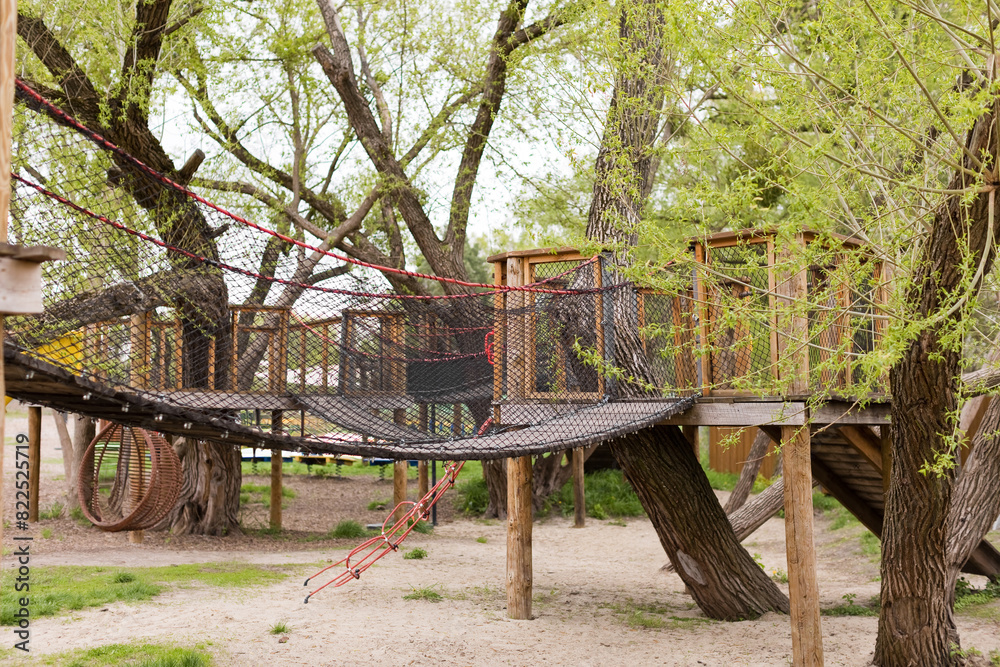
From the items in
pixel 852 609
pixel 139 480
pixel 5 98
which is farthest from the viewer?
pixel 139 480

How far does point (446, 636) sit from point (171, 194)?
3809mm

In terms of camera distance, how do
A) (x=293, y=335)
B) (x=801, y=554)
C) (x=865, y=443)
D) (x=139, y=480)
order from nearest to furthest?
(x=801, y=554) → (x=865, y=443) → (x=293, y=335) → (x=139, y=480)

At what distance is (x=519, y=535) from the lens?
5.62 m

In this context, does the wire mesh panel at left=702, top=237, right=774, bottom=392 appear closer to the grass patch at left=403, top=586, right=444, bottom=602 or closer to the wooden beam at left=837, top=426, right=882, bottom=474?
the wooden beam at left=837, top=426, right=882, bottom=474

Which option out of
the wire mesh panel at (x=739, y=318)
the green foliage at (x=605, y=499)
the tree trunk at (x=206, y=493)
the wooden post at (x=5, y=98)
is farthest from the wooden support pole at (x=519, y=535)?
the green foliage at (x=605, y=499)

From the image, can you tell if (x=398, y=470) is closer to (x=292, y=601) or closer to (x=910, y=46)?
(x=292, y=601)

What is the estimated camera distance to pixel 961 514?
17.2 feet

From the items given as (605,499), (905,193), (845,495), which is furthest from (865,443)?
(605,499)

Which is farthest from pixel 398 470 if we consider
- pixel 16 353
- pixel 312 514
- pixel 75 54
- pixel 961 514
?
pixel 16 353

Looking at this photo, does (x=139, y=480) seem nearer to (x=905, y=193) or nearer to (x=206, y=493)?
(x=206, y=493)

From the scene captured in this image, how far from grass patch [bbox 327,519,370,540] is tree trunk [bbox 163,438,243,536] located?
36.7 inches

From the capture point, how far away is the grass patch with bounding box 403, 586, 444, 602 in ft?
19.4

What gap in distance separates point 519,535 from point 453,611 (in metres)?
0.63

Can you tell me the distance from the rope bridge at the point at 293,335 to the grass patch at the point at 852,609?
6.40 feet
